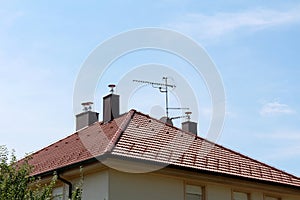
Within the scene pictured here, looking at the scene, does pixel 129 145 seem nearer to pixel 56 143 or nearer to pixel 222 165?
pixel 222 165

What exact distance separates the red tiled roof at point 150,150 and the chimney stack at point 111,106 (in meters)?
0.47

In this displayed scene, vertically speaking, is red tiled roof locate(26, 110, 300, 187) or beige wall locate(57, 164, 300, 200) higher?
red tiled roof locate(26, 110, 300, 187)

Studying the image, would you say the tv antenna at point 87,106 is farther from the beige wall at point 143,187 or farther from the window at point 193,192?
the beige wall at point 143,187

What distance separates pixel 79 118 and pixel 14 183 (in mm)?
13151

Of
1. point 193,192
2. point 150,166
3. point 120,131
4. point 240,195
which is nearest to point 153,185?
point 150,166

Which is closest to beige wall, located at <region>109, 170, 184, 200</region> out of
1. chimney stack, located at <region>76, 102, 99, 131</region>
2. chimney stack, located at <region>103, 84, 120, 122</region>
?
chimney stack, located at <region>103, 84, 120, 122</region>

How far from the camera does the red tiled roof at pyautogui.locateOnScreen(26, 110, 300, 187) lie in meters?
18.9

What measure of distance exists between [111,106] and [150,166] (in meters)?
5.84

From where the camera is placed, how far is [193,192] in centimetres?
2003

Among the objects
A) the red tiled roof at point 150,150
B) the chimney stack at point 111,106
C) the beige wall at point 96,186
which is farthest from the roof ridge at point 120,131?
the chimney stack at point 111,106

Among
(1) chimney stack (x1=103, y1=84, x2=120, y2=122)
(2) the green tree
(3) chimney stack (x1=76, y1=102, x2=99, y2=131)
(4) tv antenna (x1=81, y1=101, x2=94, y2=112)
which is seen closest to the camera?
(2) the green tree

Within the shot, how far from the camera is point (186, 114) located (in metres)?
26.7

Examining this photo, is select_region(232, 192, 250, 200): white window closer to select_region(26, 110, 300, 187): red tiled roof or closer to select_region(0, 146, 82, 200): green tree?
select_region(26, 110, 300, 187): red tiled roof

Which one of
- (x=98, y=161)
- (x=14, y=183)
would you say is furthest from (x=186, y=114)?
(x=14, y=183)
